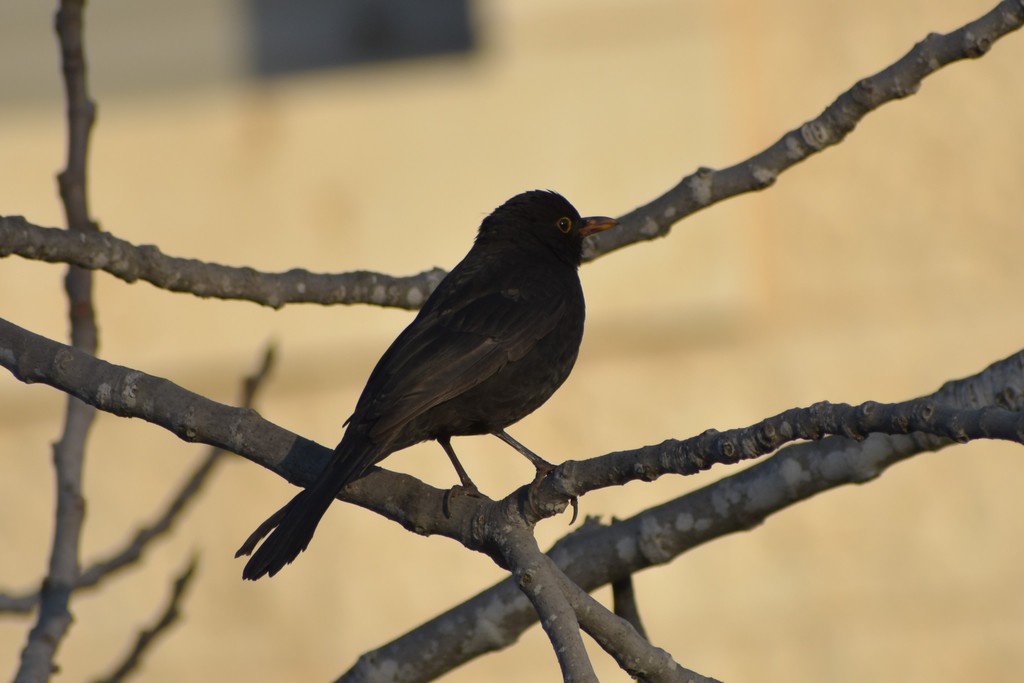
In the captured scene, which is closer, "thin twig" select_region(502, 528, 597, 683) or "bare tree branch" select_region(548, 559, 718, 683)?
"thin twig" select_region(502, 528, 597, 683)

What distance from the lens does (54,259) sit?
12.2ft

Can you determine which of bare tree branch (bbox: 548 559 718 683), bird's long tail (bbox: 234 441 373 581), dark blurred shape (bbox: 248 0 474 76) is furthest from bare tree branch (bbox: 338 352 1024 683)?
dark blurred shape (bbox: 248 0 474 76)

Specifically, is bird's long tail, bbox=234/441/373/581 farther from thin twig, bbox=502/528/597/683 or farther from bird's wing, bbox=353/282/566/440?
thin twig, bbox=502/528/597/683

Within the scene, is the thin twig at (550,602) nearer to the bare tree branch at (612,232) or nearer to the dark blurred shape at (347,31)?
the bare tree branch at (612,232)

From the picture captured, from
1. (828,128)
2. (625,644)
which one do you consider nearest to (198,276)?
(625,644)

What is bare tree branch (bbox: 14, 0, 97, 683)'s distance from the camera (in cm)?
388

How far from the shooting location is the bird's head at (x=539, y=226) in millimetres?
5270

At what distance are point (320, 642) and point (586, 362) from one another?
6.84 ft

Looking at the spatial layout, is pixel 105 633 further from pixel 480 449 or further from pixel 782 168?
pixel 782 168

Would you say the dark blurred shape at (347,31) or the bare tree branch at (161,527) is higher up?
the dark blurred shape at (347,31)

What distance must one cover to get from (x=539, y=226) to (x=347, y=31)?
374cm

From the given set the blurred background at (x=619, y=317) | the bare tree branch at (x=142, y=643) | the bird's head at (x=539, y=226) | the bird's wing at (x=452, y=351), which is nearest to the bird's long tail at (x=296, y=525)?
the bird's wing at (x=452, y=351)

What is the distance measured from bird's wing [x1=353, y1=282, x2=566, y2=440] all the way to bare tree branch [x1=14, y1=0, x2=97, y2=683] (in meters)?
0.84

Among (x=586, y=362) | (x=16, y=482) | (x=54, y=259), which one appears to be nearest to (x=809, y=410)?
(x=54, y=259)
